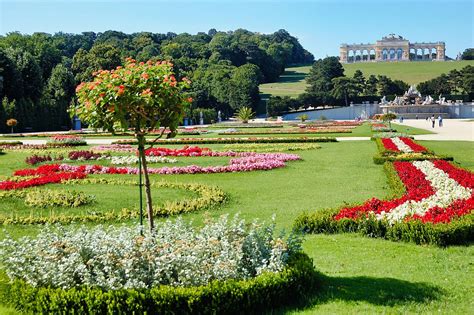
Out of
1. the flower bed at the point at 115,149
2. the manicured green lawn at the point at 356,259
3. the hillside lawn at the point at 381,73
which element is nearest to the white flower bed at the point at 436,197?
the manicured green lawn at the point at 356,259

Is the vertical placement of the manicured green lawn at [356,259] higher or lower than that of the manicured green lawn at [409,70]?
lower

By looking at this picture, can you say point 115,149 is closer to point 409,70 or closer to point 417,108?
point 417,108

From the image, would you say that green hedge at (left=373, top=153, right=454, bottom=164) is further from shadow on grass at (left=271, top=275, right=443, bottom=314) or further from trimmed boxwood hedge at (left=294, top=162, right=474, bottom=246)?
shadow on grass at (left=271, top=275, right=443, bottom=314)

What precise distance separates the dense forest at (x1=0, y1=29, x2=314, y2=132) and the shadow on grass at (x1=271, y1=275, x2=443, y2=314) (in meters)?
14.1

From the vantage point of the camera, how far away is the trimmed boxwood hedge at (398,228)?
8.10 meters

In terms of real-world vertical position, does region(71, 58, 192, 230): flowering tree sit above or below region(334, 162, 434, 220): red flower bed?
above

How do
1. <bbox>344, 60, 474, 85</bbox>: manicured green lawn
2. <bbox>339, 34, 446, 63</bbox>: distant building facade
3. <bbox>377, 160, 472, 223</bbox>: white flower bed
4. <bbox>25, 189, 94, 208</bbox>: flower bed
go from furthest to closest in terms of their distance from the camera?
<bbox>339, 34, 446, 63</bbox>: distant building facade
<bbox>344, 60, 474, 85</bbox>: manicured green lawn
<bbox>25, 189, 94, 208</bbox>: flower bed
<bbox>377, 160, 472, 223</bbox>: white flower bed

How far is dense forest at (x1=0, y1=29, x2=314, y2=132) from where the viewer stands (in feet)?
186

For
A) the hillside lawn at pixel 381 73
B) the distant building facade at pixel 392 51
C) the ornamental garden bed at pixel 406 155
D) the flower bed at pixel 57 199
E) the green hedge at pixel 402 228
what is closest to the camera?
the green hedge at pixel 402 228

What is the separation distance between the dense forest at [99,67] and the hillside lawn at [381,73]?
15.6ft

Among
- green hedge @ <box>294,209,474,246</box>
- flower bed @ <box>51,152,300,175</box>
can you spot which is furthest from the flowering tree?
flower bed @ <box>51,152,300,175</box>

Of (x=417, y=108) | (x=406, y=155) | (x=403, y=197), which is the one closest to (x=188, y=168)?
(x=406, y=155)

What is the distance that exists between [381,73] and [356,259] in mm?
124983

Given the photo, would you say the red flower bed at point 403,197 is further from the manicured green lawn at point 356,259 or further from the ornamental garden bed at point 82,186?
the ornamental garden bed at point 82,186
